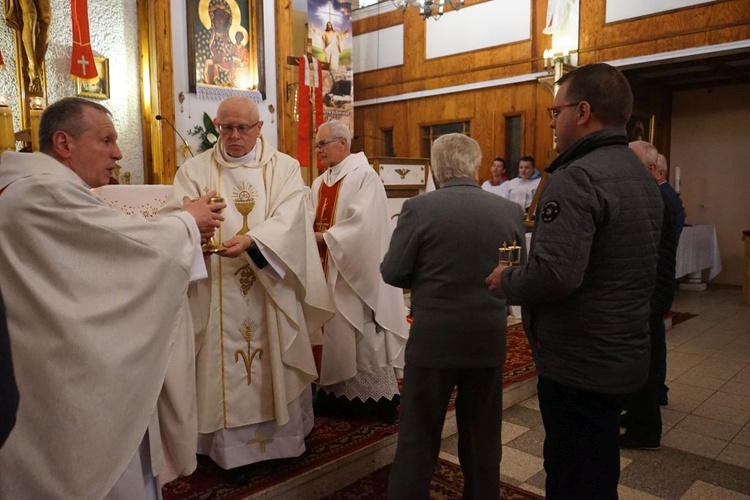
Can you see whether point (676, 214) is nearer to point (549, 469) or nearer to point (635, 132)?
point (549, 469)

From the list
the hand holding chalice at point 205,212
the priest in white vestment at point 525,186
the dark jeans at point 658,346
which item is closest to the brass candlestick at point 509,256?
the hand holding chalice at point 205,212

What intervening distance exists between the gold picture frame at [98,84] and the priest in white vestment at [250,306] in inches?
140

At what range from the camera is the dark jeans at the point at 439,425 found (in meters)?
2.33

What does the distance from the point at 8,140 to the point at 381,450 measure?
2.88 meters

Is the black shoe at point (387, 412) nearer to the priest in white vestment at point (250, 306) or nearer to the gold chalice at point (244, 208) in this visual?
the priest in white vestment at point (250, 306)

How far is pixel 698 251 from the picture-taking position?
8.69 metres

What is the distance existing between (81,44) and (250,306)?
3919mm

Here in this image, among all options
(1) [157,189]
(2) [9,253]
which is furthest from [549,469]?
(1) [157,189]

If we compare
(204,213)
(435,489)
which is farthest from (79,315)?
(435,489)

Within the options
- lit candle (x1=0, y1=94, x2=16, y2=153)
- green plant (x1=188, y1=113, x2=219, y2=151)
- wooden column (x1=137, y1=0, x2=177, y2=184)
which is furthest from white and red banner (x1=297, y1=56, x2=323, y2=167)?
lit candle (x1=0, y1=94, x2=16, y2=153)

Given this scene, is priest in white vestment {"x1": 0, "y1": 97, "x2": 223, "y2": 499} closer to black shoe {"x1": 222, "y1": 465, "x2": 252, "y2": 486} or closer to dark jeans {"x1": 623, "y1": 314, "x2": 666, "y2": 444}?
black shoe {"x1": 222, "y1": 465, "x2": 252, "y2": 486}

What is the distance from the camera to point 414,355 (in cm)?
231

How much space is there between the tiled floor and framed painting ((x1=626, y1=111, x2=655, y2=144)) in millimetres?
4397

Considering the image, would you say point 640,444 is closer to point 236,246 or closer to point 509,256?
point 509,256
